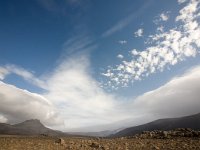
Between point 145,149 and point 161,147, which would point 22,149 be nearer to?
point 145,149

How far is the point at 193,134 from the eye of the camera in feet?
116

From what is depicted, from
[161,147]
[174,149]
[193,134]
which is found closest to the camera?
[174,149]

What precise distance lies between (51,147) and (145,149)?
8638 mm

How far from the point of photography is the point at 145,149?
70.4 ft

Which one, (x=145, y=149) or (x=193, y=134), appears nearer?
(x=145, y=149)

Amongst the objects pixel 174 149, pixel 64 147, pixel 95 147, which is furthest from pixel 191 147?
pixel 64 147

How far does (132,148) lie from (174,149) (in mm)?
3721

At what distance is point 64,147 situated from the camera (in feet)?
75.2

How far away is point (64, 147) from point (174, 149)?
9.94m

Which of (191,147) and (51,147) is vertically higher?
(51,147)

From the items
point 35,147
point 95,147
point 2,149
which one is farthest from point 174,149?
point 2,149

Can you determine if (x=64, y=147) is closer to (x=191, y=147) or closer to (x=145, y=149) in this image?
(x=145, y=149)

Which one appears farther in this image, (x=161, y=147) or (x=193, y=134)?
(x=193, y=134)

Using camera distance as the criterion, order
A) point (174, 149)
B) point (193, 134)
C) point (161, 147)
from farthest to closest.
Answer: point (193, 134)
point (161, 147)
point (174, 149)
